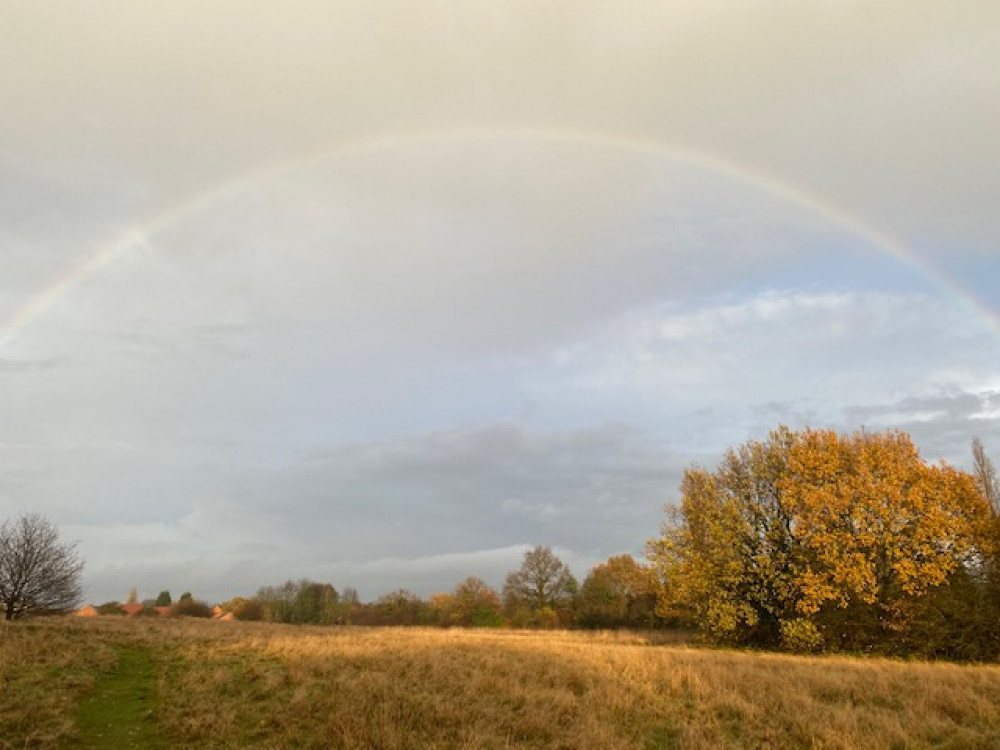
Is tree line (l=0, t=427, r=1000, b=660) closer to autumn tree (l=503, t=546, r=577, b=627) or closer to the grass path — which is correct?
the grass path

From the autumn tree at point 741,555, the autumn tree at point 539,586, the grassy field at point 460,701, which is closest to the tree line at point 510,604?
the autumn tree at point 539,586

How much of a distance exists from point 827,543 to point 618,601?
40908mm

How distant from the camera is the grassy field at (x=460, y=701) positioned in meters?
13.7

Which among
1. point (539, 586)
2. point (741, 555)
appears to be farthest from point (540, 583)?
point (741, 555)

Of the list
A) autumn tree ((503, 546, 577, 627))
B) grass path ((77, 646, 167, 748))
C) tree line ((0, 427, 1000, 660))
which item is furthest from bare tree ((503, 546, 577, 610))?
grass path ((77, 646, 167, 748))

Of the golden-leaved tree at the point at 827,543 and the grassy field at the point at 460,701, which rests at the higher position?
the golden-leaved tree at the point at 827,543

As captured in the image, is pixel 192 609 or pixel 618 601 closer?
pixel 618 601

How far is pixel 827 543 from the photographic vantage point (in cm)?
3391

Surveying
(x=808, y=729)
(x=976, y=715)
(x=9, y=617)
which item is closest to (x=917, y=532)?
(x=976, y=715)

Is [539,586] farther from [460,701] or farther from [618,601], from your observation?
[460,701]

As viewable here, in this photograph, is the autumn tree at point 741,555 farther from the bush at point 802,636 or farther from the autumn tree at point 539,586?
the autumn tree at point 539,586

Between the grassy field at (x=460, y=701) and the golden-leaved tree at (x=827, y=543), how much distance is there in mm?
11757

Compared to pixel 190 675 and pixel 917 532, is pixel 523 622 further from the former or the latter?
pixel 190 675

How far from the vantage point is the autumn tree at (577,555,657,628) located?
64.6 m
